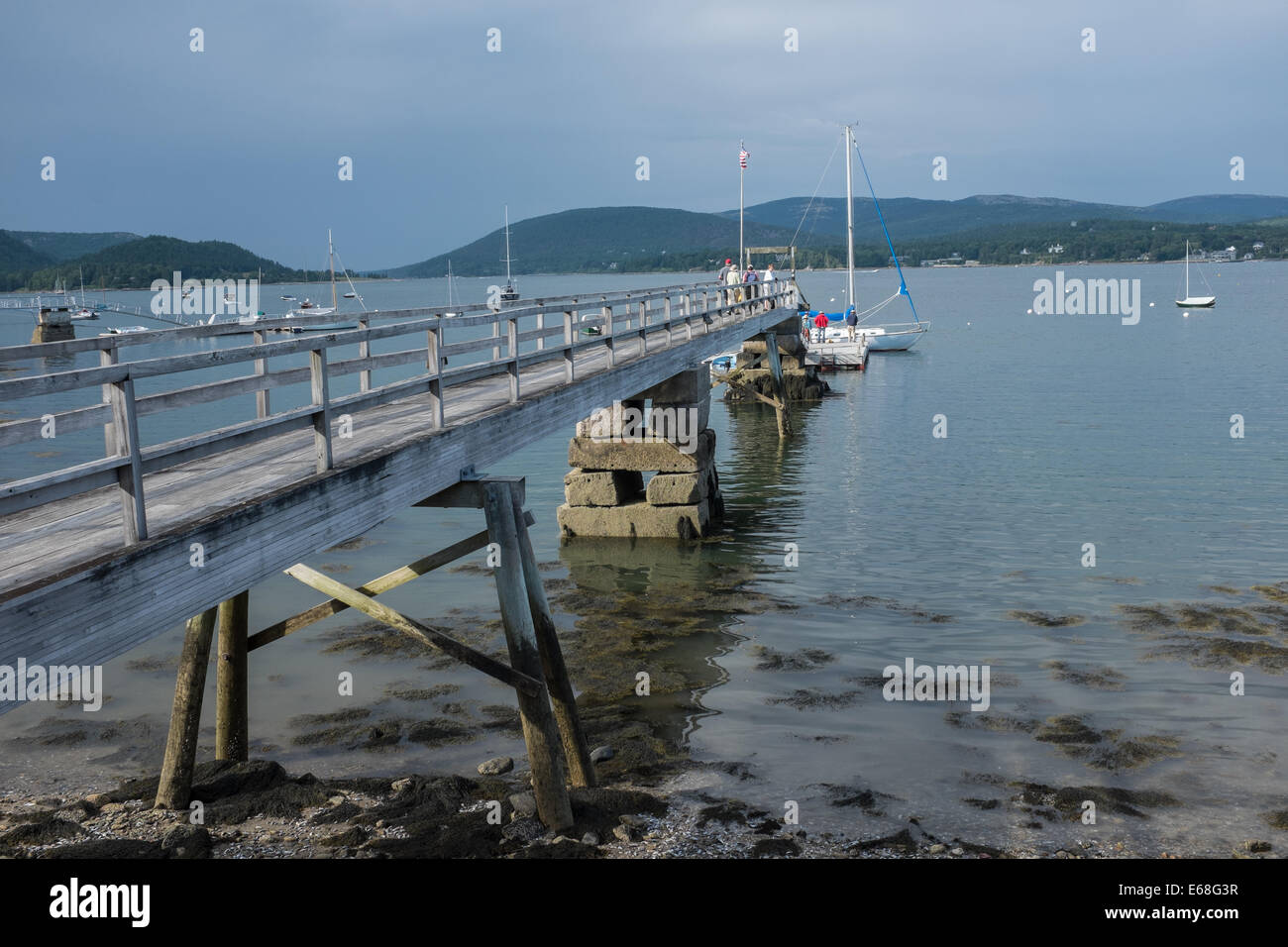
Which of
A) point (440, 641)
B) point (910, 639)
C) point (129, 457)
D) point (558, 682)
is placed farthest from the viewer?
point (910, 639)

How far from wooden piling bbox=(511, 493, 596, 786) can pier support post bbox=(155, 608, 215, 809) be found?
2547 millimetres

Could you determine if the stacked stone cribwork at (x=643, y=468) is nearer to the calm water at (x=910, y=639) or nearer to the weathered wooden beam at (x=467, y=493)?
the calm water at (x=910, y=639)

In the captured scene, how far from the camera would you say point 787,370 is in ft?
137

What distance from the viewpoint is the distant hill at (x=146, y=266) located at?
14962 centimetres

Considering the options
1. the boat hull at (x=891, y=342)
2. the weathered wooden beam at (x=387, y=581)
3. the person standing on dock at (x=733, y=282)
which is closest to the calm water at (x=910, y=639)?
the weathered wooden beam at (x=387, y=581)

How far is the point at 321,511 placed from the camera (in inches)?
277

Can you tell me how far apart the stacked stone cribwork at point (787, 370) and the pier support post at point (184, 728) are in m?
29.8

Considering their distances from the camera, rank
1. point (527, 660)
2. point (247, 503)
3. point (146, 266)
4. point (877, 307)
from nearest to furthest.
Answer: point (247, 503), point (527, 660), point (877, 307), point (146, 266)

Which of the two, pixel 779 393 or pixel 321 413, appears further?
pixel 779 393

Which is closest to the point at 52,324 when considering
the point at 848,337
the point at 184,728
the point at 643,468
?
the point at 848,337

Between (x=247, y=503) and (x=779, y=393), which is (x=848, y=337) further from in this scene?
(x=247, y=503)

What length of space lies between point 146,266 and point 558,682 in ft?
540

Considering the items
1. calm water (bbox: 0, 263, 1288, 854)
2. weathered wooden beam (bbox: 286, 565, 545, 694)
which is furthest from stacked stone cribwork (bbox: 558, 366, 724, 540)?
weathered wooden beam (bbox: 286, 565, 545, 694)
